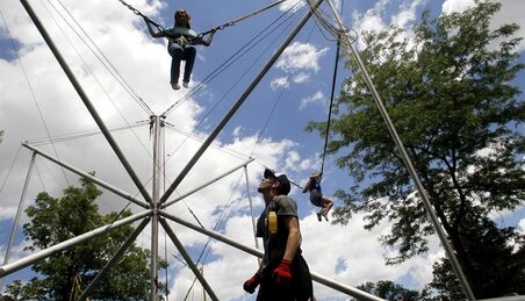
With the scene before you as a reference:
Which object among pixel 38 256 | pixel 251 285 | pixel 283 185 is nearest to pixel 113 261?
pixel 38 256

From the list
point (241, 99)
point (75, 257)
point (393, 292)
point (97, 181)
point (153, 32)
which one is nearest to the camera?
point (241, 99)

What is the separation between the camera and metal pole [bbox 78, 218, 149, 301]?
758cm

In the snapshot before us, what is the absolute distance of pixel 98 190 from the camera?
1934 cm

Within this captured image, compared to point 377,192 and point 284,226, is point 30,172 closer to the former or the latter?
point 284,226

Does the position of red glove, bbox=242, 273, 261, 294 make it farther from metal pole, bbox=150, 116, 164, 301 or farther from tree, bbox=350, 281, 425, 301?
tree, bbox=350, 281, 425, 301

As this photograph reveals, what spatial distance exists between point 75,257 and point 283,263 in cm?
1753

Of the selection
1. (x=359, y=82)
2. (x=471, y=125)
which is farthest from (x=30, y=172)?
(x=471, y=125)

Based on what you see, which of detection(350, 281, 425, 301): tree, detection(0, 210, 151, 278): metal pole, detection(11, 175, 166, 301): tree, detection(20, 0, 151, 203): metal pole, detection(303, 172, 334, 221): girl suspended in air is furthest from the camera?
detection(11, 175, 166, 301): tree

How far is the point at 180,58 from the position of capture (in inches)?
295

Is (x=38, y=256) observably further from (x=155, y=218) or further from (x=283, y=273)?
(x=283, y=273)

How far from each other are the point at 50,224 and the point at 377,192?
14.3m

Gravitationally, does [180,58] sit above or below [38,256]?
above

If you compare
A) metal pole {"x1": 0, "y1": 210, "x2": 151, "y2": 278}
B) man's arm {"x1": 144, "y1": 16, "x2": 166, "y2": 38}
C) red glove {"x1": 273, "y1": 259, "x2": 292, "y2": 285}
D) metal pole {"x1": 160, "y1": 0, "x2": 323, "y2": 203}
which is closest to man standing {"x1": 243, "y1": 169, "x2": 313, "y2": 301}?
red glove {"x1": 273, "y1": 259, "x2": 292, "y2": 285}

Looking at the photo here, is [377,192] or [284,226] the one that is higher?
[377,192]
